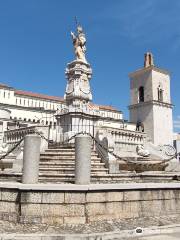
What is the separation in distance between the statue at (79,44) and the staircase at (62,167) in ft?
35.3

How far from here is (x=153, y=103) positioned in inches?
2785

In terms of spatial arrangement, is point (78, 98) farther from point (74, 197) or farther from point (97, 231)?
point (97, 231)

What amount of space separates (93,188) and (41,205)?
1576mm

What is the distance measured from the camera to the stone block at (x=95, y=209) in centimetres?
877

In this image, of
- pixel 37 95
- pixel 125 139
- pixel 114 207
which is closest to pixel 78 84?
pixel 125 139

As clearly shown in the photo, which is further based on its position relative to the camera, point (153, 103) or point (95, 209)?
point (153, 103)

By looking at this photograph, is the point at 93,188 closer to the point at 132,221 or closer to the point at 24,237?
the point at 132,221

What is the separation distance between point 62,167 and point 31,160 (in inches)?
142

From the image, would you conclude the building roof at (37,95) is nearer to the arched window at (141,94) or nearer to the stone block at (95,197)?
the arched window at (141,94)

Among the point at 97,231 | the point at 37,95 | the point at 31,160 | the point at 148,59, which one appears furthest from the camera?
the point at 148,59

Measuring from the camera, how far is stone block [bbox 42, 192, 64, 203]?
8609 millimetres

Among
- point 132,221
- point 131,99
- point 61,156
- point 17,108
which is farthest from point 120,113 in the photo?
point 132,221

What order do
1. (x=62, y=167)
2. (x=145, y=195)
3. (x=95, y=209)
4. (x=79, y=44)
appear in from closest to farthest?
(x=95, y=209)
(x=145, y=195)
(x=62, y=167)
(x=79, y=44)

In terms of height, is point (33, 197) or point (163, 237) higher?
point (33, 197)
